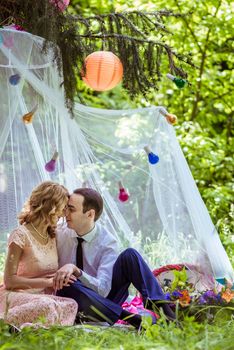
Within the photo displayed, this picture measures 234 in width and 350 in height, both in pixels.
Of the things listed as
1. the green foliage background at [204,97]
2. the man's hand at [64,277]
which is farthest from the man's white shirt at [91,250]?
the green foliage background at [204,97]

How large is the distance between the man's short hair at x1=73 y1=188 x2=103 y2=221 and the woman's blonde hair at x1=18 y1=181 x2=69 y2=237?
0.18 m

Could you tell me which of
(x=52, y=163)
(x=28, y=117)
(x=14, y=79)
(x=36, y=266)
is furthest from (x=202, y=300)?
(x=14, y=79)

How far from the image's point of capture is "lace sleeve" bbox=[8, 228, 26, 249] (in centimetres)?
345

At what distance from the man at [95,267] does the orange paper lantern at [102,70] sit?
71 cm

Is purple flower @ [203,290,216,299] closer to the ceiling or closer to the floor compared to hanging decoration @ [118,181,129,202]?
closer to the floor

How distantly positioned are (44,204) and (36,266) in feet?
1.05

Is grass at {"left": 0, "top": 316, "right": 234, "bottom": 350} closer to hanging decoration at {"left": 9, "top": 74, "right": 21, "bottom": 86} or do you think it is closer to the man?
the man

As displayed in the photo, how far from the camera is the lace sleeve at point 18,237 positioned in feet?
11.3

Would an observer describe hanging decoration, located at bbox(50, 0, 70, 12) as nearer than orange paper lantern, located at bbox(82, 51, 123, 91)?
Yes

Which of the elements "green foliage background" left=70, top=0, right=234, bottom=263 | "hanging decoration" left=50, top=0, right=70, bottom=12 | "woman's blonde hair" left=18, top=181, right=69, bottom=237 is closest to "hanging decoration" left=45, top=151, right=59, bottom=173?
"woman's blonde hair" left=18, top=181, right=69, bottom=237

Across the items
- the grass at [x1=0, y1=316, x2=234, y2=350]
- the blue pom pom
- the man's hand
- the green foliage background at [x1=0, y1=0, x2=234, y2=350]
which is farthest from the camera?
the green foliage background at [x1=0, y1=0, x2=234, y2=350]

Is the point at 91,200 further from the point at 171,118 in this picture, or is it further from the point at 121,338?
the point at 121,338

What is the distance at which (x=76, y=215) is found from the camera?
374cm

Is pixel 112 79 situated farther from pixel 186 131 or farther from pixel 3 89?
pixel 186 131
